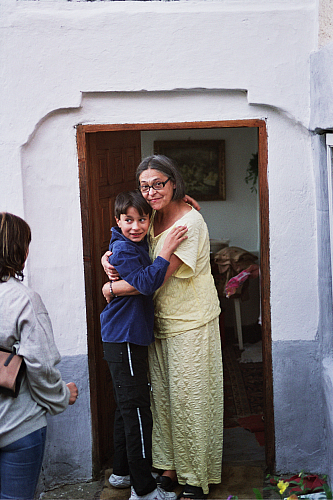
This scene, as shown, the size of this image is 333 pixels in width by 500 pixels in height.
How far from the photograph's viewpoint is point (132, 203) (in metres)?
3.47

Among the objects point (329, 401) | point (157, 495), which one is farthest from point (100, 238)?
point (329, 401)

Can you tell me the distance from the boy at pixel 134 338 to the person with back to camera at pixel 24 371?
95 centimetres

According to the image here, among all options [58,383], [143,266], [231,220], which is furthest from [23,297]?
[231,220]

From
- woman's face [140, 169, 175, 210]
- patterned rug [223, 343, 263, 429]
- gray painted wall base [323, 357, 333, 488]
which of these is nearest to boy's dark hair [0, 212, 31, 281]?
woman's face [140, 169, 175, 210]

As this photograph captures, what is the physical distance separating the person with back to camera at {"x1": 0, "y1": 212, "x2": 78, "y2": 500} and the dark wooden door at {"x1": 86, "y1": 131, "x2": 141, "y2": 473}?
4.47ft

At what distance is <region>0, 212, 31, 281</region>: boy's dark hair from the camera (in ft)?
8.21

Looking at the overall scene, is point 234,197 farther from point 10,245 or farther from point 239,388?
point 10,245

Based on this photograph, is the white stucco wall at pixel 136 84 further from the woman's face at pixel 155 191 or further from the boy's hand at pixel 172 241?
the boy's hand at pixel 172 241

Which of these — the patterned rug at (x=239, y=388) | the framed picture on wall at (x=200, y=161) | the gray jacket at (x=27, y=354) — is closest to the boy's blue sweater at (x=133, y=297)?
the gray jacket at (x=27, y=354)

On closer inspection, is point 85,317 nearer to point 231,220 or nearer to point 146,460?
point 146,460

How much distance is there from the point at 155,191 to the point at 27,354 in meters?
1.45

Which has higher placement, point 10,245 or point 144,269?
point 10,245

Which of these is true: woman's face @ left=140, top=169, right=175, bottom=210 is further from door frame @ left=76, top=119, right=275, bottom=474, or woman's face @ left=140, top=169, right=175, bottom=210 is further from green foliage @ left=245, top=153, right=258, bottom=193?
green foliage @ left=245, top=153, right=258, bottom=193

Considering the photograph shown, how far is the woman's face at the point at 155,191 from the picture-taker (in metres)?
3.54
